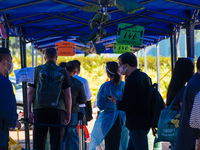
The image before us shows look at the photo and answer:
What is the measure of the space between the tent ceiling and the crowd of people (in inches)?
37.2

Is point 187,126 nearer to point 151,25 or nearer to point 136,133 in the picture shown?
point 136,133

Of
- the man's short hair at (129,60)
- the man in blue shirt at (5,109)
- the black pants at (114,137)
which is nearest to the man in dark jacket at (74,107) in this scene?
the black pants at (114,137)

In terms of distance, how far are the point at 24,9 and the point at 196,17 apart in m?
3.22

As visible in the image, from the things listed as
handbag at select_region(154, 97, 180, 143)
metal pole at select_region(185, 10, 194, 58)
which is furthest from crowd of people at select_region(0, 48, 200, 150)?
metal pole at select_region(185, 10, 194, 58)

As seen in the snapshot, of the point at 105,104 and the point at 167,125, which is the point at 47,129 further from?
the point at 167,125

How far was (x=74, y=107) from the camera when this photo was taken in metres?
6.37

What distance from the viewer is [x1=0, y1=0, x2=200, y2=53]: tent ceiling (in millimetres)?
5871

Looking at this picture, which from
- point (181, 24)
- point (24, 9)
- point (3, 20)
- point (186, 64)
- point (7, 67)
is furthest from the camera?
point (181, 24)

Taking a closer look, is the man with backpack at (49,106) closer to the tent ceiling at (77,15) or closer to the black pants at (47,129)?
the black pants at (47,129)

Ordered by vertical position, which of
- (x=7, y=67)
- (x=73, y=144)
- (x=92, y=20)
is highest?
(x=92, y=20)

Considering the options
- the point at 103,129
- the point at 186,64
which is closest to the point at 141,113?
the point at 186,64

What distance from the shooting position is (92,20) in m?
6.70

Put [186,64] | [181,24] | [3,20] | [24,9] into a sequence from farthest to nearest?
1. [181,24]
2. [3,20]
3. [24,9]
4. [186,64]

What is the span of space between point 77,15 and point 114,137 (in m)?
3.18
